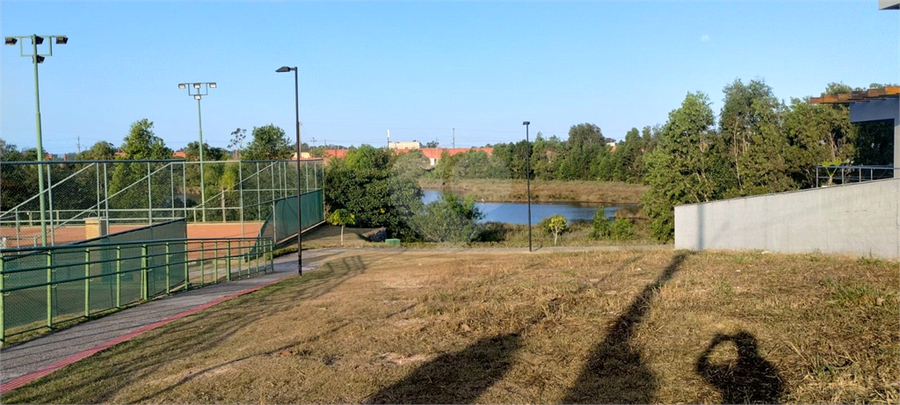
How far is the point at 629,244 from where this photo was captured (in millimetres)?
40344

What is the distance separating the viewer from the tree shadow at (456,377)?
635 cm

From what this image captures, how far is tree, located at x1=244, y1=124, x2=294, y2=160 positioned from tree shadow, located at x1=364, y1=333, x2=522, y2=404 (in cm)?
5441

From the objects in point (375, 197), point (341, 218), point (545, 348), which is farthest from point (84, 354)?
point (375, 197)

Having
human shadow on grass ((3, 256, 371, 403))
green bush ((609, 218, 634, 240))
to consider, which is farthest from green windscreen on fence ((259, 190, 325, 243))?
green bush ((609, 218, 634, 240))

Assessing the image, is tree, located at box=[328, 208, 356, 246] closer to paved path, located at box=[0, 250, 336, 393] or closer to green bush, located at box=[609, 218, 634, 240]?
green bush, located at box=[609, 218, 634, 240]

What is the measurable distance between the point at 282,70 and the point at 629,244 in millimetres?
25085

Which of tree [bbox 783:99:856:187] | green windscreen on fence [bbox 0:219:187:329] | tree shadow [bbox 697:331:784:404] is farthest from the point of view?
tree [bbox 783:99:856:187]

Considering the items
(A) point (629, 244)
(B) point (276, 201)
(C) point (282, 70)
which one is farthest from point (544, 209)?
(C) point (282, 70)

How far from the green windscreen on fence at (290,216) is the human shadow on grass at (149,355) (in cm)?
1669

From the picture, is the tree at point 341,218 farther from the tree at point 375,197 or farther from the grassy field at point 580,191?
the grassy field at point 580,191

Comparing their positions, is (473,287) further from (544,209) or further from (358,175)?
(544,209)

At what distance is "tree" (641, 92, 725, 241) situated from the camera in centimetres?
4894

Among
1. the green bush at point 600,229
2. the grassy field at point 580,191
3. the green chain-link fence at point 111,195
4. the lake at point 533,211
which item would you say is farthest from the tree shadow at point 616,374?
the grassy field at point 580,191

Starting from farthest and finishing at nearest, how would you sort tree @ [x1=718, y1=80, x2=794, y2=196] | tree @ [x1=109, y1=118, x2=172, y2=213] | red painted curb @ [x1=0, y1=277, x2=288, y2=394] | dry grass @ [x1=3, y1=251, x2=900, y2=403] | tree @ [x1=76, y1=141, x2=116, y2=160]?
tree @ [x1=76, y1=141, x2=116, y2=160] < tree @ [x1=718, y1=80, x2=794, y2=196] < tree @ [x1=109, y1=118, x2=172, y2=213] < red painted curb @ [x1=0, y1=277, x2=288, y2=394] < dry grass @ [x1=3, y1=251, x2=900, y2=403]
